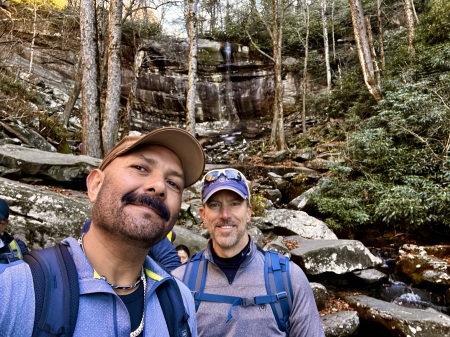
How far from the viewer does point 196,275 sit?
1879 mm

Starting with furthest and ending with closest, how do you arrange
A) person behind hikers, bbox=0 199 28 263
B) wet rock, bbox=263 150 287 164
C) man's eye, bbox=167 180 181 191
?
1. wet rock, bbox=263 150 287 164
2. person behind hikers, bbox=0 199 28 263
3. man's eye, bbox=167 180 181 191

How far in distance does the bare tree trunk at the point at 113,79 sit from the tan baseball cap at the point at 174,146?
698 centimetres

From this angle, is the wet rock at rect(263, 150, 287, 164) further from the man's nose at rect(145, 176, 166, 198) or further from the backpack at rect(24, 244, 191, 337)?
the backpack at rect(24, 244, 191, 337)

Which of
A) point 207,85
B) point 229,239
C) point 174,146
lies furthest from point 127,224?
point 207,85

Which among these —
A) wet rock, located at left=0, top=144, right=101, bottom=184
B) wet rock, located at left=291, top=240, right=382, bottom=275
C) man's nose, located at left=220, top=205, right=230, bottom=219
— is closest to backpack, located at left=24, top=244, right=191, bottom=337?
man's nose, located at left=220, top=205, right=230, bottom=219

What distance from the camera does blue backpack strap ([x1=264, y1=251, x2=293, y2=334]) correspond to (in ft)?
5.47

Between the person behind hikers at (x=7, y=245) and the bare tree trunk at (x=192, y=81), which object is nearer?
the person behind hikers at (x=7, y=245)

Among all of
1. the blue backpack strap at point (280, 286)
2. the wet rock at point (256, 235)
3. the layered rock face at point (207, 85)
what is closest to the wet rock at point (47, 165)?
the wet rock at point (256, 235)

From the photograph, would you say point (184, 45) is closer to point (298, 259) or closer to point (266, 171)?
point (266, 171)

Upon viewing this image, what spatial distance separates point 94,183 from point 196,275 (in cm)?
99

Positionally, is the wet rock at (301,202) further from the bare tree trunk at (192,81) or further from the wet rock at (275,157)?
the wet rock at (275,157)

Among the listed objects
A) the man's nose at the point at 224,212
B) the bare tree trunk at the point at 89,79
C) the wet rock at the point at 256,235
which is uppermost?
the bare tree trunk at the point at 89,79

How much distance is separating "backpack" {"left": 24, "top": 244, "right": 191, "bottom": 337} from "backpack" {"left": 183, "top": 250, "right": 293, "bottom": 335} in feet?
3.45

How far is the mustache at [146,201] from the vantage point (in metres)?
1.07
